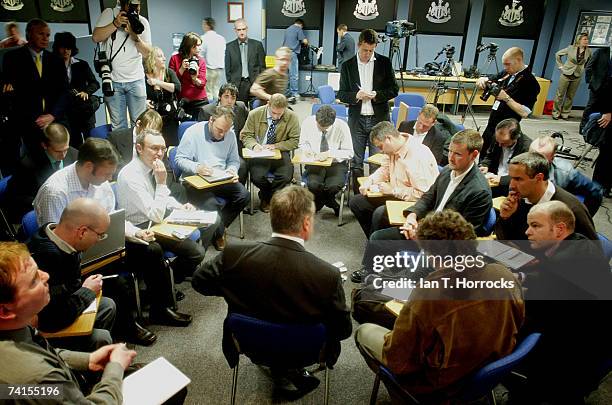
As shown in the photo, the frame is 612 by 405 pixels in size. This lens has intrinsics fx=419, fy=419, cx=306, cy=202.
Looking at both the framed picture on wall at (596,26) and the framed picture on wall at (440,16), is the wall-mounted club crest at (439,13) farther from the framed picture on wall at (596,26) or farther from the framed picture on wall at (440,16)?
the framed picture on wall at (596,26)

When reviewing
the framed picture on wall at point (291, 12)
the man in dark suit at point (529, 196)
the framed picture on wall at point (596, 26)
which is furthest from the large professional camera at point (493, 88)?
the framed picture on wall at point (596, 26)

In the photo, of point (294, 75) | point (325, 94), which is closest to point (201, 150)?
point (325, 94)

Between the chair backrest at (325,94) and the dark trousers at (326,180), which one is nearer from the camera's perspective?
the dark trousers at (326,180)

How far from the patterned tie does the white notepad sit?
332 centimetres

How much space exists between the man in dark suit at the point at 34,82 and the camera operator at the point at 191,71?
147 cm

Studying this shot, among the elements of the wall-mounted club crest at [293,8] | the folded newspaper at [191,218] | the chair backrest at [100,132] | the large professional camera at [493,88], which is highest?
the wall-mounted club crest at [293,8]

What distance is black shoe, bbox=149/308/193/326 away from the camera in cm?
306

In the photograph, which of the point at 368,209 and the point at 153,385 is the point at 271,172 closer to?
the point at 368,209

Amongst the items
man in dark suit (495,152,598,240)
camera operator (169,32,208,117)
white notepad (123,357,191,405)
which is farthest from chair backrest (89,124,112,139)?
man in dark suit (495,152,598,240)

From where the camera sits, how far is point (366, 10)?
1038cm

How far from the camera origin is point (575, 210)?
2.60 m

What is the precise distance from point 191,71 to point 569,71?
A: 8597mm

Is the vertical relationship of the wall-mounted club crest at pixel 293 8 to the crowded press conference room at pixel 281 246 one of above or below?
above

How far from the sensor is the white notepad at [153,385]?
1.64m
